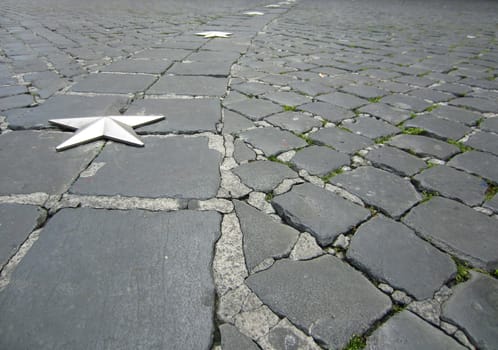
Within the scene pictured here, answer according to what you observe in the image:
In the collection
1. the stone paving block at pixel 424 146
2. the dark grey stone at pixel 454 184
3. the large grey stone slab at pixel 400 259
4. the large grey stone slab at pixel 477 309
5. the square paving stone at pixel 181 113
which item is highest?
the square paving stone at pixel 181 113

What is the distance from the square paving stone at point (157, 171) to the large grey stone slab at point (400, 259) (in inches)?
27.6

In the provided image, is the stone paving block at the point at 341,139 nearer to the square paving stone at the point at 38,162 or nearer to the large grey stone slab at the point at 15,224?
the square paving stone at the point at 38,162

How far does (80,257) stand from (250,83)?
91.9 inches

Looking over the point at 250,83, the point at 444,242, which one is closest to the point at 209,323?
the point at 444,242

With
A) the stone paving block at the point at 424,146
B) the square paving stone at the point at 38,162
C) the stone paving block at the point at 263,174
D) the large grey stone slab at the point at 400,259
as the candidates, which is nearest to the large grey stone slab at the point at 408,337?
the large grey stone slab at the point at 400,259

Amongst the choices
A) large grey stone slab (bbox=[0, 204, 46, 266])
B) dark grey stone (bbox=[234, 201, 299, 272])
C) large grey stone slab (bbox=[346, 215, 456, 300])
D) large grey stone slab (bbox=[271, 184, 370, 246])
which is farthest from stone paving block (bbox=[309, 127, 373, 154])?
large grey stone slab (bbox=[0, 204, 46, 266])

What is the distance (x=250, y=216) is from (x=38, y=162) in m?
1.19

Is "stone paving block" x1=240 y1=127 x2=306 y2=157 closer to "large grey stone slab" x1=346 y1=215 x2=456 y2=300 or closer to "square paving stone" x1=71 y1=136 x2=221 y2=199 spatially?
Result: "square paving stone" x1=71 y1=136 x2=221 y2=199

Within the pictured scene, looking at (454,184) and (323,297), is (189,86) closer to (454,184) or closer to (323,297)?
(454,184)

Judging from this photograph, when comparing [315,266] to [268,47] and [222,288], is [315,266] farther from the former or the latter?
[268,47]

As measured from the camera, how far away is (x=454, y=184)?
5.22 ft

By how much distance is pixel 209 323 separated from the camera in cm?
91

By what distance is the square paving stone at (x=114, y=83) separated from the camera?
105 inches

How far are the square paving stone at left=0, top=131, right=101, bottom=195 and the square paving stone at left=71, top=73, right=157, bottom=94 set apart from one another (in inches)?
34.8
